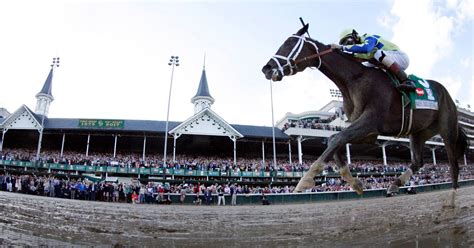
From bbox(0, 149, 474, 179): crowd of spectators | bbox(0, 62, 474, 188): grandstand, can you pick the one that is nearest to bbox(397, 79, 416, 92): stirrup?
bbox(0, 62, 474, 188): grandstand

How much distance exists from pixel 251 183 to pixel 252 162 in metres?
5.68

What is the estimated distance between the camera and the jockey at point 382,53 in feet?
17.1

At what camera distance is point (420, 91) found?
5273 mm

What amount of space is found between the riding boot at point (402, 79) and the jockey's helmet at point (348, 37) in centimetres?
77

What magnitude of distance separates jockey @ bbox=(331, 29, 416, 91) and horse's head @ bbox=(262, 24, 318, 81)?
437mm

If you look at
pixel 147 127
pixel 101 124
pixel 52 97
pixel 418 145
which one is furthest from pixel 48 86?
pixel 418 145

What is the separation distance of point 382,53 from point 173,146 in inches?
1514

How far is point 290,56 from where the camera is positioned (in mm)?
5141

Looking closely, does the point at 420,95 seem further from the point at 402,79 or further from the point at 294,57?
the point at 294,57

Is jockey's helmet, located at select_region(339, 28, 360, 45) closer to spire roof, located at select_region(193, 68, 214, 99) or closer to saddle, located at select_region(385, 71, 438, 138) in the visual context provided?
saddle, located at select_region(385, 71, 438, 138)

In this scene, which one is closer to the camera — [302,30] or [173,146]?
[302,30]

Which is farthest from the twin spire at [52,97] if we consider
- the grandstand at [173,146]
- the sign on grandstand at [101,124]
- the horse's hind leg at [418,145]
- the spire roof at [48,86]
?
the horse's hind leg at [418,145]

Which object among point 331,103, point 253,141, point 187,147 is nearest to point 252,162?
point 253,141

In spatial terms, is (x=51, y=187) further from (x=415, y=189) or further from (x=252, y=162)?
(x=415, y=189)
